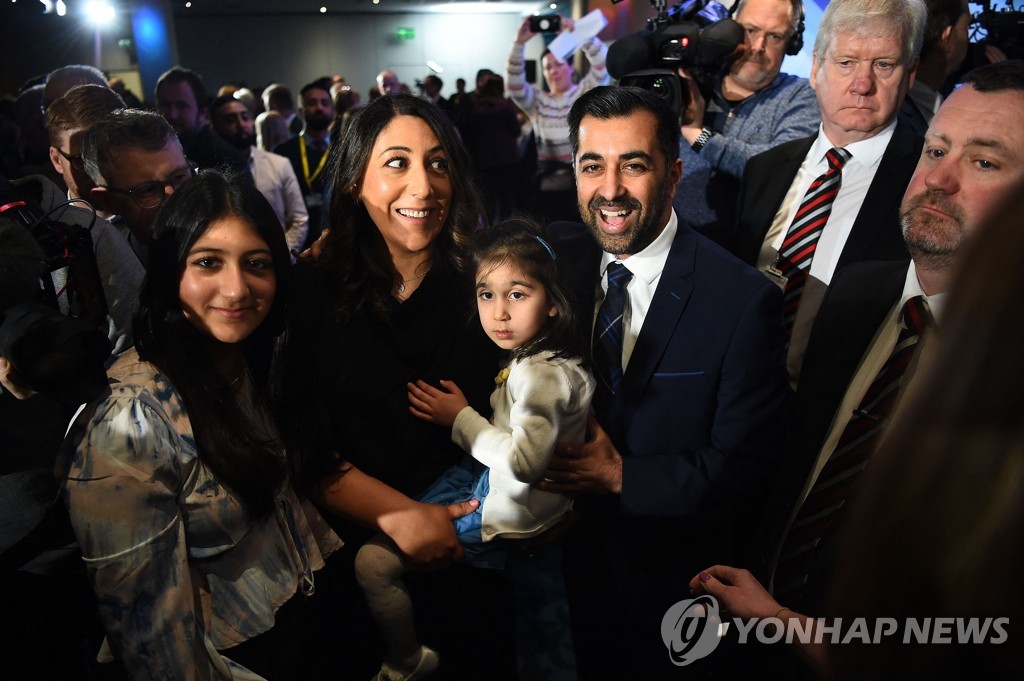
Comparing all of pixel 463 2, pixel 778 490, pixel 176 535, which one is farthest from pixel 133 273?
pixel 463 2

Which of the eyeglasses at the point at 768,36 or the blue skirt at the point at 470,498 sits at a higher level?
the eyeglasses at the point at 768,36

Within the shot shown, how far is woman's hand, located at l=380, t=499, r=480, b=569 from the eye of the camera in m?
1.77

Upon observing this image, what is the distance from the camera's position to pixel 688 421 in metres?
1.77

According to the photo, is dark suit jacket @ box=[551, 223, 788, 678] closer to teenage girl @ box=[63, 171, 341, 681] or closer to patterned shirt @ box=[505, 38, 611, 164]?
teenage girl @ box=[63, 171, 341, 681]

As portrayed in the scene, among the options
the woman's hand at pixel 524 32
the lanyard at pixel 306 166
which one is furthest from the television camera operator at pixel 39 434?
the woman's hand at pixel 524 32

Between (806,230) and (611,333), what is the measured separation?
0.88 metres

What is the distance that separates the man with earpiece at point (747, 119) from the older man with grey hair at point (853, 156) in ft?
1.42

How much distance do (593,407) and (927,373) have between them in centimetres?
127

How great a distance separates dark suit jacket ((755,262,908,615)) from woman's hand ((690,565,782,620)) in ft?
0.82

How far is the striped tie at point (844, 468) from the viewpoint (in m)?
1.52

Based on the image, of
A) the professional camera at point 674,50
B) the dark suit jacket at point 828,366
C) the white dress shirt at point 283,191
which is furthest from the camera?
the white dress shirt at point 283,191

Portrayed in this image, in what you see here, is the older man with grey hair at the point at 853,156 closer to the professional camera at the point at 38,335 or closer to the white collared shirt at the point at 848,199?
the white collared shirt at the point at 848,199

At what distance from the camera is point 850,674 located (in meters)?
0.74

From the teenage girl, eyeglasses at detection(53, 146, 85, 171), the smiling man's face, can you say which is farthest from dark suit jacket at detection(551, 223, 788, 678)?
eyeglasses at detection(53, 146, 85, 171)
